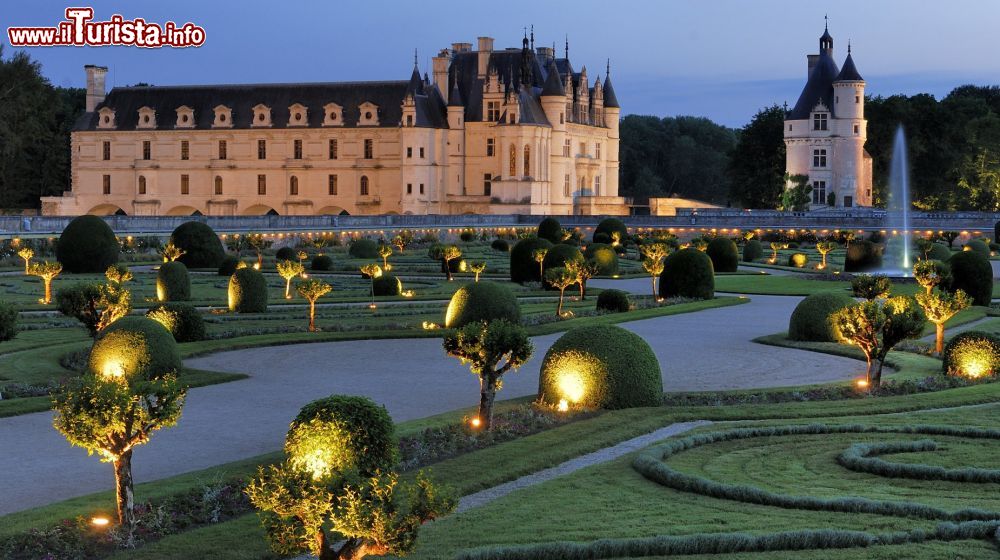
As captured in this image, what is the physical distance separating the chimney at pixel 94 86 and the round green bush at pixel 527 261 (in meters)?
52.9

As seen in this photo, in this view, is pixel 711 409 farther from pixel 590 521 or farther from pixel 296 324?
pixel 296 324

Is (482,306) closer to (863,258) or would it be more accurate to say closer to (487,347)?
A: (487,347)

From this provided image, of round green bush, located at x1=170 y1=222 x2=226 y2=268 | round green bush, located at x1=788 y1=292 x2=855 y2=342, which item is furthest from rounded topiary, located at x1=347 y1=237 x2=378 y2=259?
round green bush, located at x1=788 y1=292 x2=855 y2=342

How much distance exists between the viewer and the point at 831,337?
23.7 m

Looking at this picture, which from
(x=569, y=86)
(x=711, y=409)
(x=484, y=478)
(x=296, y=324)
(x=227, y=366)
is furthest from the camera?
(x=569, y=86)

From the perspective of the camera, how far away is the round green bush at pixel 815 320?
926 inches

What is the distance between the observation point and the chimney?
8369 cm

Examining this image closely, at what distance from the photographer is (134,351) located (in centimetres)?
1788

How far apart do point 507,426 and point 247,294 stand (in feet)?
46.0

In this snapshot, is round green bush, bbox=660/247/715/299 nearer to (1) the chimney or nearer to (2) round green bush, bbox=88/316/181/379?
(2) round green bush, bbox=88/316/181/379

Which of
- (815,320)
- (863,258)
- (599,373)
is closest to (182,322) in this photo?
(599,373)

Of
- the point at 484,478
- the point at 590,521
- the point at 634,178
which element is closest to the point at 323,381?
the point at 484,478

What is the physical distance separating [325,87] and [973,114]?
40003 millimetres

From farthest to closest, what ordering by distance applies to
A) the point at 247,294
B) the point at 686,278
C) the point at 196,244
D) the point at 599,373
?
the point at 196,244 < the point at 686,278 < the point at 247,294 < the point at 599,373
